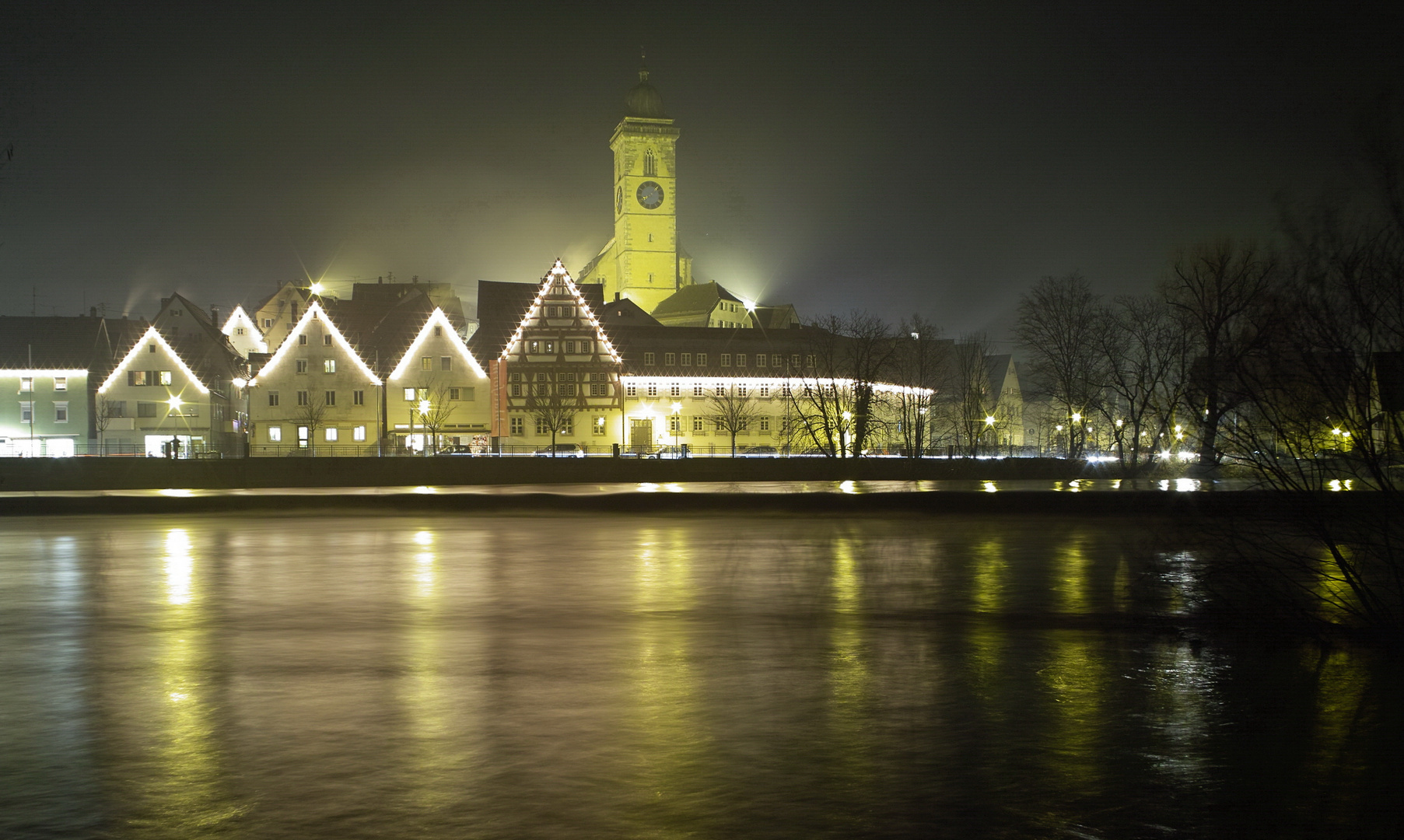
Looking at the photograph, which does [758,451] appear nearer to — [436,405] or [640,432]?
[640,432]

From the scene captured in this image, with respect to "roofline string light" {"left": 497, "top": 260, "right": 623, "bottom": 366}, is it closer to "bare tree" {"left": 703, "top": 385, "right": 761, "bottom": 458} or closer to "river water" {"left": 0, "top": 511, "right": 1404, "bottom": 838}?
"bare tree" {"left": 703, "top": 385, "right": 761, "bottom": 458}

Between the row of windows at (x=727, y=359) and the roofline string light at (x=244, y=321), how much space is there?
43.5m

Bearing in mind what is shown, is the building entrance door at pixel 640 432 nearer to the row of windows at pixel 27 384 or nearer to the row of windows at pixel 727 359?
the row of windows at pixel 727 359

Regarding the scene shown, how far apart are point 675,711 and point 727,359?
70453mm

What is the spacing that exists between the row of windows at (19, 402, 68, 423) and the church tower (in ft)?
258

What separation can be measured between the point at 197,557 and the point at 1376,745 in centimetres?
2052

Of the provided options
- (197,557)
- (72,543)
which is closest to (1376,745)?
(197,557)

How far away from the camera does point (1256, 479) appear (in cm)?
1173

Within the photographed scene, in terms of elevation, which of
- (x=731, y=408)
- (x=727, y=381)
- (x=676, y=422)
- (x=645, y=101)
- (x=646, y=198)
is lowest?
(x=676, y=422)

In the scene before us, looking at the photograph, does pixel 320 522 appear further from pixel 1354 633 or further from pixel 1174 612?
pixel 1354 633

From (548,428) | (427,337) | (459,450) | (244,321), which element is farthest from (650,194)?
(459,450)

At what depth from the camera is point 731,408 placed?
75.1 meters

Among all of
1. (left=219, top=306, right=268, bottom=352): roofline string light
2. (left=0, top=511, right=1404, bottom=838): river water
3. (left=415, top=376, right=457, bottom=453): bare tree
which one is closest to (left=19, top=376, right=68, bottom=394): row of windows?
(left=219, top=306, right=268, bottom=352): roofline string light

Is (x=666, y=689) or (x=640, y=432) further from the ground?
(x=640, y=432)
